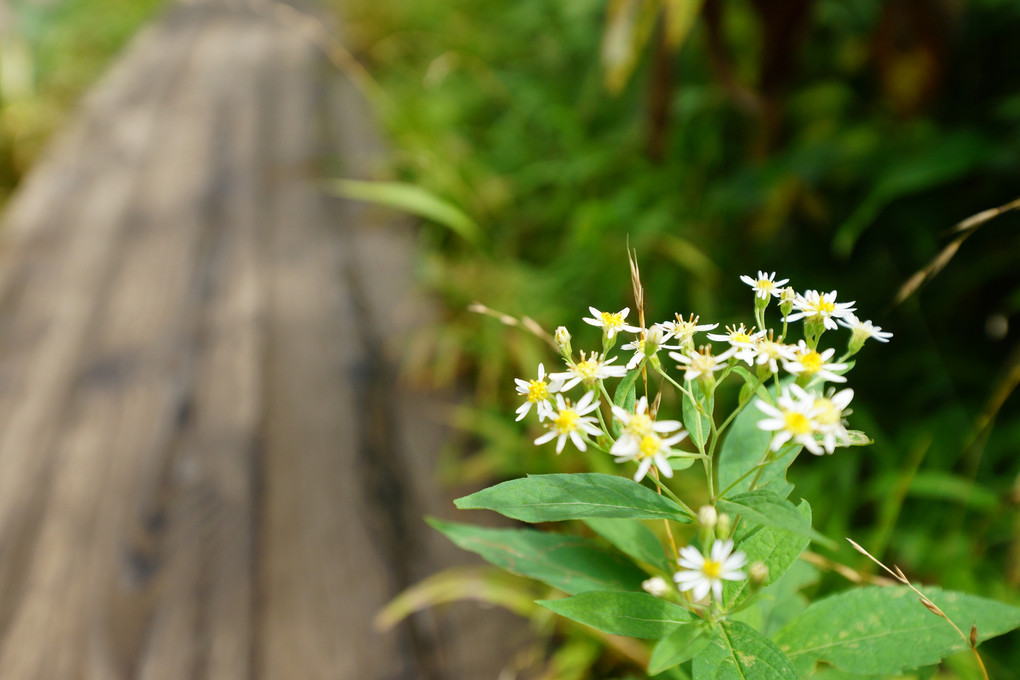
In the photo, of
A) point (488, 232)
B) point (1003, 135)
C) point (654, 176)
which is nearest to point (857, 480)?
point (1003, 135)

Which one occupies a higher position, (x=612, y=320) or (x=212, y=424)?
(x=612, y=320)

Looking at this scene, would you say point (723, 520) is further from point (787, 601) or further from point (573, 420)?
point (787, 601)

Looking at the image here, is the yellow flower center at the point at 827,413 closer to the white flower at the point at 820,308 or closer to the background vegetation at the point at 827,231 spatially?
the white flower at the point at 820,308

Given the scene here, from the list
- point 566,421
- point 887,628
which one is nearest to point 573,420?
→ point 566,421

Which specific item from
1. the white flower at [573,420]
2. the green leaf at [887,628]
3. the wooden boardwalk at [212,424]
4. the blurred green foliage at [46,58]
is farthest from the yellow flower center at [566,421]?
the blurred green foliage at [46,58]

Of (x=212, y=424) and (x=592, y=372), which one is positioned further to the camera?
(x=212, y=424)

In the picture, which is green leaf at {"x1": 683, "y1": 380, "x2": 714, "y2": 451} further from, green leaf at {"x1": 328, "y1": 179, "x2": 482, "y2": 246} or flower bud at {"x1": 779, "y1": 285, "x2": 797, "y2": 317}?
green leaf at {"x1": 328, "y1": 179, "x2": 482, "y2": 246}
